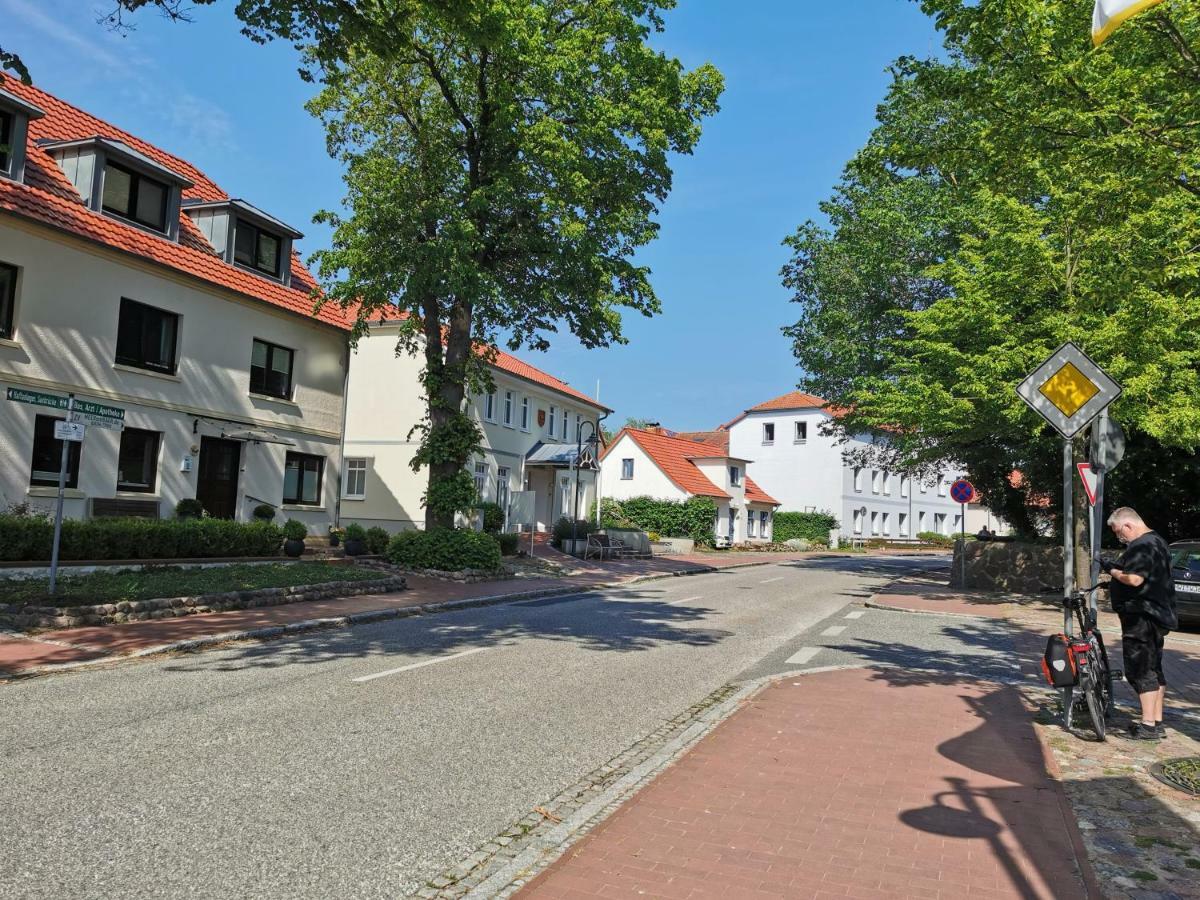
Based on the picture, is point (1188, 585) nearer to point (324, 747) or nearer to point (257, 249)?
point (324, 747)

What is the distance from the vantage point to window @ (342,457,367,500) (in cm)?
3347

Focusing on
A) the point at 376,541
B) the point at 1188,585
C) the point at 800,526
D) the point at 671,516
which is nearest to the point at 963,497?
the point at 1188,585

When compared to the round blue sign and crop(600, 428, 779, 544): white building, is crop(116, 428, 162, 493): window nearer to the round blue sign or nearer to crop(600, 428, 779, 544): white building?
the round blue sign

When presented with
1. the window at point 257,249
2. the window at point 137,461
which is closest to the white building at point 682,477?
the window at point 257,249

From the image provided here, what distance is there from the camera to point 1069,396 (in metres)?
7.43

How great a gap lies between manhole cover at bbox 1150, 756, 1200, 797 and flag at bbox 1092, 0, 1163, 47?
454cm

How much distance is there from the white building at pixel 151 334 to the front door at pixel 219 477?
40 mm

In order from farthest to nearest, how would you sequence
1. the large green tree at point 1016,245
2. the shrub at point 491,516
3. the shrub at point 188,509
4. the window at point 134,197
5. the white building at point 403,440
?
1. the white building at point 403,440
2. the shrub at point 491,516
3. the shrub at point 188,509
4. the window at point 134,197
5. the large green tree at point 1016,245

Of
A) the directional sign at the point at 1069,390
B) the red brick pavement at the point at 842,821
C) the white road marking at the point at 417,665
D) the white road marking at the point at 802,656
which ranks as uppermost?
the directional sign at the point at 1069,390

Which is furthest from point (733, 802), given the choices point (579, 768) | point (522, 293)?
point (522, 293)

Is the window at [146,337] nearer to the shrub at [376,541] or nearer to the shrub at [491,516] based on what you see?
the shrub at [376,541]

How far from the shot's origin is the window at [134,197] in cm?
1895

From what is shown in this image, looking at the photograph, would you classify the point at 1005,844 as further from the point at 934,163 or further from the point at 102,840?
the point at 934,163

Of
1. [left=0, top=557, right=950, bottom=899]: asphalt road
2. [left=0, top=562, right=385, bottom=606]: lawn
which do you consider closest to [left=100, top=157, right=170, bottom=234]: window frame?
[left=0, top=562, right=385, bottom=606]: lawn
